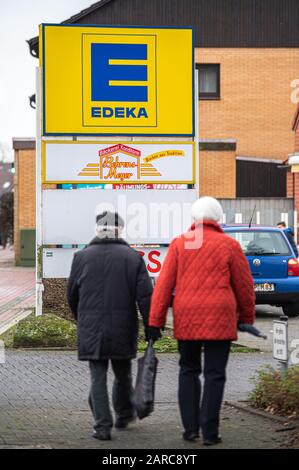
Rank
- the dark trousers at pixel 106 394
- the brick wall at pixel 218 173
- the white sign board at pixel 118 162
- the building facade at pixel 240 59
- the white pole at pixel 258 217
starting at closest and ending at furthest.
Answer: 1. the dark trousers at pixel 106 394
2. the white sign board at pixel 118 162
3. the white pole at pixel 258 217
4. the brick wall at pixel 218 173
5. the building facade at pixel 240 59

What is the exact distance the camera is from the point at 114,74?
49.3 ft

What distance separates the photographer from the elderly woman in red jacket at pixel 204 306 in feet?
23.5

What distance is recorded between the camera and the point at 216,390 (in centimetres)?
721

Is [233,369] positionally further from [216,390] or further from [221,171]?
[221,171]

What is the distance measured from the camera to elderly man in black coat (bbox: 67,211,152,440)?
758cm

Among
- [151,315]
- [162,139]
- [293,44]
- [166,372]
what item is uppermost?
[293,44]

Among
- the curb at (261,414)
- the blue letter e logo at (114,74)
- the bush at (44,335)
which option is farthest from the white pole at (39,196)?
the curb at (261,414)

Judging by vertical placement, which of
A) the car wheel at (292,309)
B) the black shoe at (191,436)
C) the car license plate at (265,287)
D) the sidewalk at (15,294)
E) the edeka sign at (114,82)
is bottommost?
the sidewalk at (15,294)

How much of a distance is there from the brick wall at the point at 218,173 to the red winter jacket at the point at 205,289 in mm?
28518

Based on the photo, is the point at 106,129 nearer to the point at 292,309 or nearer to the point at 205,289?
the point at 292,309

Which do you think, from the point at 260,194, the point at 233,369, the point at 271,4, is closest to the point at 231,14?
the point at 271,4

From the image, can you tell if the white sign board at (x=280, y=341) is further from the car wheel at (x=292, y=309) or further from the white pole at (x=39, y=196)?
the car wheel at (x=292, y=309)

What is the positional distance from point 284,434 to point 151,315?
1322 mm

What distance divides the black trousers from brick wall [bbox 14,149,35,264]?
31762 millimetres
